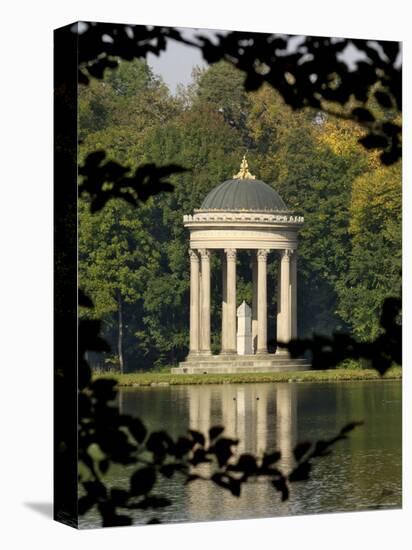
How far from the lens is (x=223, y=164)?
1230 centimetres

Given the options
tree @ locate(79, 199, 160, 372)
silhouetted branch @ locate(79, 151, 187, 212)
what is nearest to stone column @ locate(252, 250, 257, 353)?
tree @ locate(79, 199, 160, 372)

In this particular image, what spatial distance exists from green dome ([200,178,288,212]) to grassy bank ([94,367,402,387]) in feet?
Answer: 5.38

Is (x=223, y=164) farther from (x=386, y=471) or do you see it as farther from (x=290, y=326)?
(x=386, y=471)

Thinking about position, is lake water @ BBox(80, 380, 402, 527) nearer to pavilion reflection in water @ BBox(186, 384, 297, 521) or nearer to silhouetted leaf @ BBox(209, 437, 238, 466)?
pavilion reflection in water @ BBox(186, 384, 297, 521)

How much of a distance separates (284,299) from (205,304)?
81 centimetres

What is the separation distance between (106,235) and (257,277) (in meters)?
2.01

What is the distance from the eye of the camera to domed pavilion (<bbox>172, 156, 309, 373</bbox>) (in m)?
12.4

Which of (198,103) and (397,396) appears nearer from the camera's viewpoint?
(198,103)

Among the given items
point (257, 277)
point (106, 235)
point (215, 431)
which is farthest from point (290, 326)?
point (215, 431)

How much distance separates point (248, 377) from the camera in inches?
498

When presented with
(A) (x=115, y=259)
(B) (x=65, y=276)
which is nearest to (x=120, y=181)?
(B) (x=65, y=276)

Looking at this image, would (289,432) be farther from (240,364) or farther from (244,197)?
(244,197)

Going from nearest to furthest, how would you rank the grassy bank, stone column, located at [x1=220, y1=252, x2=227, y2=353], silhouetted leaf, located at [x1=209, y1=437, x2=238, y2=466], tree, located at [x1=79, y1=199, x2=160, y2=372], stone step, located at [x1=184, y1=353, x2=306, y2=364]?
silhouetted leaf, located at [x1=209, y1=437, x2=238, y2=466]
tree, located at [x1=79, y1=199, x2=160, y2=372]
the grassy bank
stone step, located at [x1=184, y1=353, x2=306, y2=364]
stone column, located at [x1=220, y1=252, x2=227, y2=353]

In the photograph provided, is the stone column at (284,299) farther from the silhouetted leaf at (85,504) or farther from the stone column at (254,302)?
the silhouetted leaf at (85,504)
